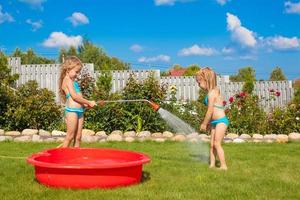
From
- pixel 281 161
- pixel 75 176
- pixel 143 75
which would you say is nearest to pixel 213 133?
pixel 281 161

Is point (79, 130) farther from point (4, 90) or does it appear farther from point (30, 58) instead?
point (30, 58)

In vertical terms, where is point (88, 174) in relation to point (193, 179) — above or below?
above

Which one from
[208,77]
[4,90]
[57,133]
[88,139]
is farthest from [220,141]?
[4,90]

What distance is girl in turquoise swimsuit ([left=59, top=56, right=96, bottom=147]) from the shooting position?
229 inches

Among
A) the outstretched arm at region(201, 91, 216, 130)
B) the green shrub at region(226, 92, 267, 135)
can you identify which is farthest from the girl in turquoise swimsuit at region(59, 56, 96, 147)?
the green shrub at region(226, 92, 267, 135)

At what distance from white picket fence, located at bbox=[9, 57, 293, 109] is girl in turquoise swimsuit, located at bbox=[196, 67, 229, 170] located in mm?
9237

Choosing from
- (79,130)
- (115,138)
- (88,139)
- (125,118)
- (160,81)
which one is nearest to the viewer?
(79,130)

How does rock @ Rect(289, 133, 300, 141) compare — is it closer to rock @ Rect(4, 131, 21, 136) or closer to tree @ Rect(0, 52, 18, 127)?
rock @ Rect(4, 131, 21, 136)

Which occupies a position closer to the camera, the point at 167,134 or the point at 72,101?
the point at 72,101

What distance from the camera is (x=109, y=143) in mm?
8406

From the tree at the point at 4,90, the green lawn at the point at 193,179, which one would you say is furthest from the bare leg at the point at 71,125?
the tree at the point at 4,90

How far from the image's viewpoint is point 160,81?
50.4 feet

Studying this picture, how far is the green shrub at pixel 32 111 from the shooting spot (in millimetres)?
10023

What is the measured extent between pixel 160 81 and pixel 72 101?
31.6 feet
